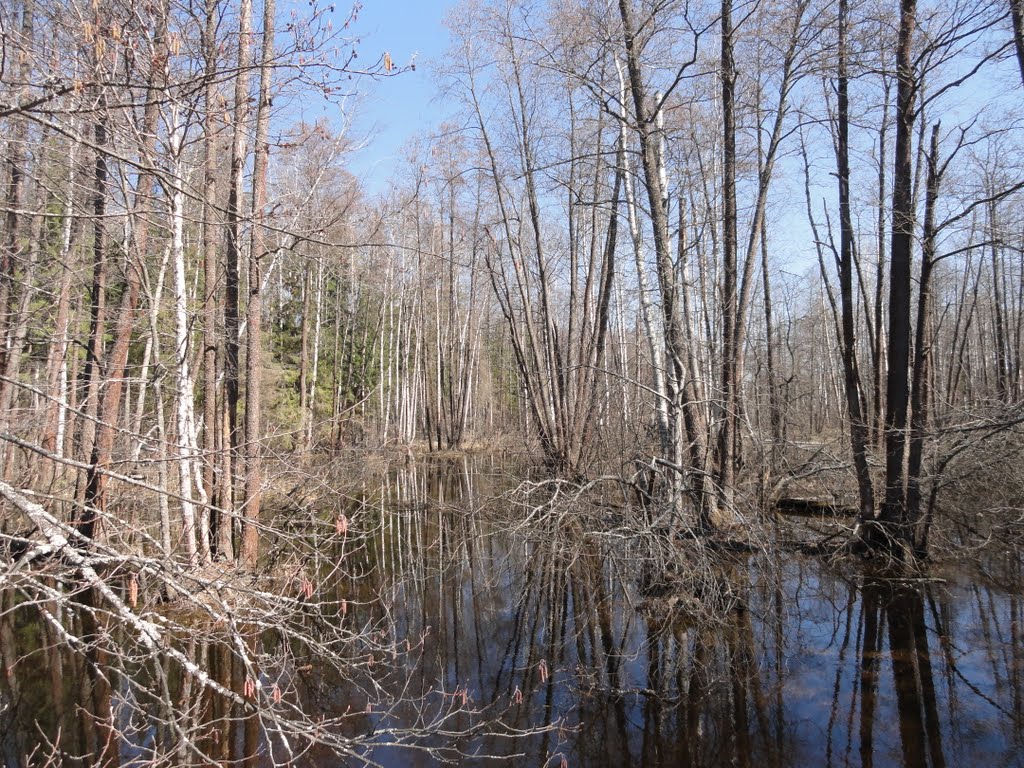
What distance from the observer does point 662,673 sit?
616 centimetres

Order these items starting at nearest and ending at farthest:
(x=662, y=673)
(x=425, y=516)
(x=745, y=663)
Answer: (x=662, y=673) < (x=745, y=663) < (x=425, y=516)

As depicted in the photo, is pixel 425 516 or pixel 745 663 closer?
pixel 745 663

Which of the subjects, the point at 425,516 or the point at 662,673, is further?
the point at 425,516

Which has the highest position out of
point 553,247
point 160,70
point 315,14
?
point 553,247

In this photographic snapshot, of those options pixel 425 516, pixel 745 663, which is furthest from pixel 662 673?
pixel 425 516

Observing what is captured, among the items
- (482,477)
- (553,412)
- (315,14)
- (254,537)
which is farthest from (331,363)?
(315,14)

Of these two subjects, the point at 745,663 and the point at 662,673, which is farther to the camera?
the point at 745,663

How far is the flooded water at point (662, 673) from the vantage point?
16.2ft

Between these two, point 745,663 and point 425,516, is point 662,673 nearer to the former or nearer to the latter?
point 745,663

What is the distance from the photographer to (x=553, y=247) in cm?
1948

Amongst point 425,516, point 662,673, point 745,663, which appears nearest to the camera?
point 662,673

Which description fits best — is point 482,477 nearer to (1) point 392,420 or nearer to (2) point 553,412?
(2) point 553,412

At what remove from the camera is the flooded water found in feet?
16.2

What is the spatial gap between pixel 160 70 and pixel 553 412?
41.0ft
